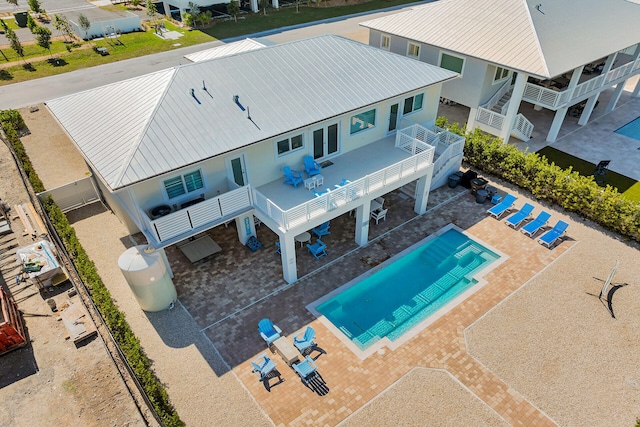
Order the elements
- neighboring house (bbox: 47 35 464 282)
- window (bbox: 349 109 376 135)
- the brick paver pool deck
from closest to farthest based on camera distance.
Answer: the brick paver pool deck < neighboring house (bbox: 47 35 464 282) < window (bbox: 349 109 376 135)

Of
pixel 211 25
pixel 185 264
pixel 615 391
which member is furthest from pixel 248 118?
pixel 211 25

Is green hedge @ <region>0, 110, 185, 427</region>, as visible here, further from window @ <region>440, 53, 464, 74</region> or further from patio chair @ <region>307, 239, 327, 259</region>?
window @ <region>440, 53, 464, 74</region>

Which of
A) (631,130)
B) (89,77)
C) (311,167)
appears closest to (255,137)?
(311,167)

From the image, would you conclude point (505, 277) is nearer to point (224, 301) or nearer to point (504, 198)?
point (504, 198)

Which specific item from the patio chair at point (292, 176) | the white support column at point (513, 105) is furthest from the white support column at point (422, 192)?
the white support column at point (513, 105)

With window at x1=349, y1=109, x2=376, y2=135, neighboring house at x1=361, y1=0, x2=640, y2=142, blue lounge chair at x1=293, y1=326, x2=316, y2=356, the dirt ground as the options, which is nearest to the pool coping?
blue lounge chair at x1=293, y1=326, x2=316, y2=356

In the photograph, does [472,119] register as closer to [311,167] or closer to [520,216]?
[520,216]

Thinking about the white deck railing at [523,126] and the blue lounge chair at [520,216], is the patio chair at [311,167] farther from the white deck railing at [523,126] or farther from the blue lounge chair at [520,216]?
the white deck railing at [523,126]
